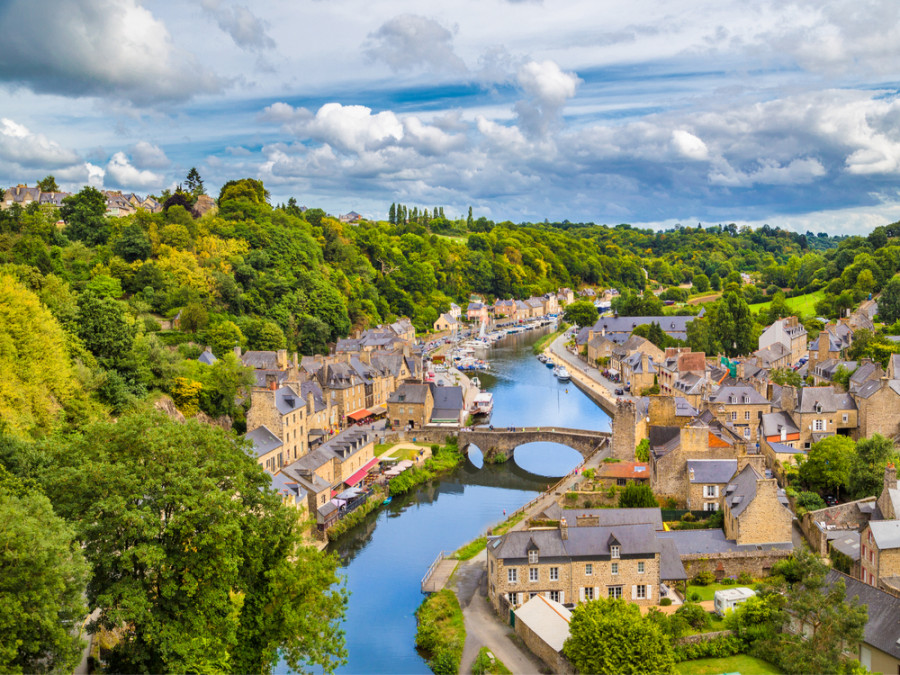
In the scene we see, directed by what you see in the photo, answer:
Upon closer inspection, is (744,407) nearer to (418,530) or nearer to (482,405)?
(482,405)

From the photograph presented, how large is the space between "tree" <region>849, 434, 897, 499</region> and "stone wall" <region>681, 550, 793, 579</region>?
8262 millimetres

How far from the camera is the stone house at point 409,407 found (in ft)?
171

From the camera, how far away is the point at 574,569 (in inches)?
1073

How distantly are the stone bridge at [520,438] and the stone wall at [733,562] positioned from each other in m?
17.1

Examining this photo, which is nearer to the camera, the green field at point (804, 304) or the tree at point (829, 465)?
the tree at point (829, 465)

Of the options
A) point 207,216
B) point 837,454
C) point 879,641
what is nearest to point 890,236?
point 837,454

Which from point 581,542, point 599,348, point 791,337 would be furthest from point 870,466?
point 599,348

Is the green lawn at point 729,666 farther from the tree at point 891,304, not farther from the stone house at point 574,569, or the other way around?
the tree at point 891,304

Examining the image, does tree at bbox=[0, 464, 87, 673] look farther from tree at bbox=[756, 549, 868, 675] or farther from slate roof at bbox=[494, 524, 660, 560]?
tree at bbox=[756, 549, 868, 675]

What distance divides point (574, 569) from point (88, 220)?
55.0 meters

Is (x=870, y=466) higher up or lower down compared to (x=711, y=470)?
higher up

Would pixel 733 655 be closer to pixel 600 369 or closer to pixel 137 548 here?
pixel 137 548

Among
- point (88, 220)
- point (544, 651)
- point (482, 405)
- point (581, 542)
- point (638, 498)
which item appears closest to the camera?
point (544, 651)

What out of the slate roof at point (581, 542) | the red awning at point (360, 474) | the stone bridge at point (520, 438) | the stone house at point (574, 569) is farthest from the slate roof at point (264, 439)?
the stone house at point (574, 569)
